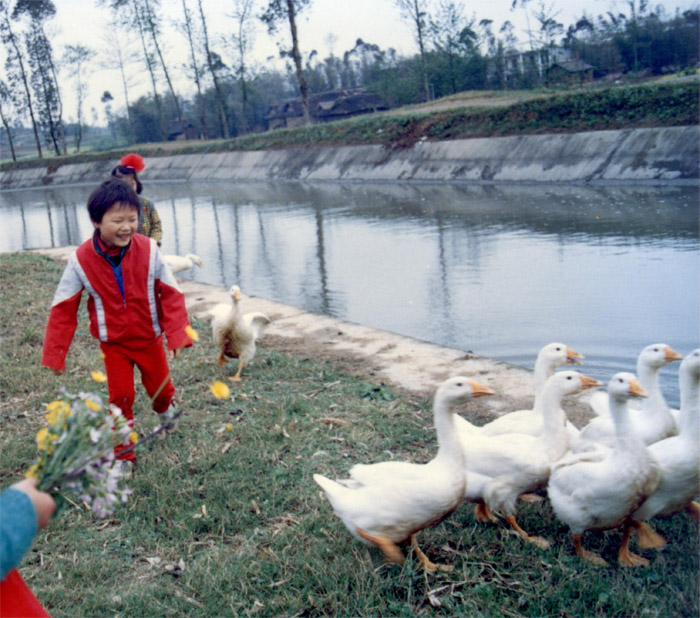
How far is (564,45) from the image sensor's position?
3019 cm

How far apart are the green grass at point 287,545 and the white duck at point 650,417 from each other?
1.34 feet

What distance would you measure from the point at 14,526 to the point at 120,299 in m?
2.65

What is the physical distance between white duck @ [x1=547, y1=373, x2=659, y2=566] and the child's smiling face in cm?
250

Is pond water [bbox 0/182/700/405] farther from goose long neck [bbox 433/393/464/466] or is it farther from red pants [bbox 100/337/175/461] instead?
red pants [bbox 100/337/175/461]

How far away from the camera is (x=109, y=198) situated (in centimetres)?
376

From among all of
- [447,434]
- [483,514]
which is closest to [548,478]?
[483,514]

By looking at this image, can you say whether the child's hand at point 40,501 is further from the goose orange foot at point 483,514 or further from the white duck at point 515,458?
the goose orange foot at point 483,514

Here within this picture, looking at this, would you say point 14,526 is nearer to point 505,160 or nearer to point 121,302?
point 121,302

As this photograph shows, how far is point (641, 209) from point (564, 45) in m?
20.4

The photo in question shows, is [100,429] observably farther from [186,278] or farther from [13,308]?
[186,278]

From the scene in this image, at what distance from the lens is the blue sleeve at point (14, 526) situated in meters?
1.52

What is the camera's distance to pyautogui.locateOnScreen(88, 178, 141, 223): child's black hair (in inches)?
148

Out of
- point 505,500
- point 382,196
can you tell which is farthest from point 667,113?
point 505,500

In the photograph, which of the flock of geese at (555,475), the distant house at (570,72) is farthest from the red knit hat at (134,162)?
the distant house at (570,72)
